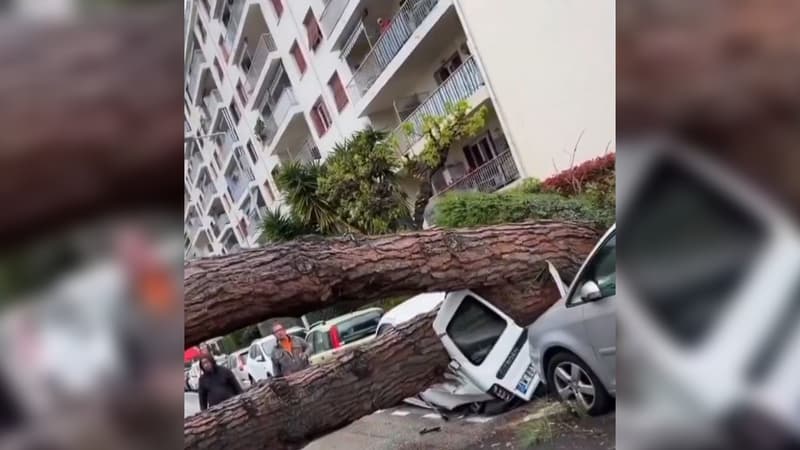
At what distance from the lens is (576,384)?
1781 mm

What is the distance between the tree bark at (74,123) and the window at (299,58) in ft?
2.13

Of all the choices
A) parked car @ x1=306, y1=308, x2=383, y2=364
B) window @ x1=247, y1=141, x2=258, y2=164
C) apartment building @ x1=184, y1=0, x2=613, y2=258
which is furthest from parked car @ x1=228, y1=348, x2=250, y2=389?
window @ x1=247, y1=141, x2=258, y2=164

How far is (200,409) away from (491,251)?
35.9 inches

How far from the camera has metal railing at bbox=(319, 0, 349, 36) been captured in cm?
174

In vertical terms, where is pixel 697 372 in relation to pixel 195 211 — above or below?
below

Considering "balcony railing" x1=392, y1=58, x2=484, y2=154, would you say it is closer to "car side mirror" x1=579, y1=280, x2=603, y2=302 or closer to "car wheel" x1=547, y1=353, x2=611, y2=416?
"car side mirror" x1=579, y1=280, x2=603, y2=302

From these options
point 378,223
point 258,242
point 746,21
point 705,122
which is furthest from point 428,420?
point 746,21

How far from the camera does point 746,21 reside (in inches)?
53.3

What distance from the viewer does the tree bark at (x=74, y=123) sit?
97 centimetres

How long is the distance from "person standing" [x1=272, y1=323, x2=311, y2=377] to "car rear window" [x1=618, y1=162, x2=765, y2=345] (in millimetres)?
921

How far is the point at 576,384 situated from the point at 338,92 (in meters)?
1.08

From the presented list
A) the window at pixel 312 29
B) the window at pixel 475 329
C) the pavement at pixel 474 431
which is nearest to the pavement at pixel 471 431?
the pavement at pixel 474 431

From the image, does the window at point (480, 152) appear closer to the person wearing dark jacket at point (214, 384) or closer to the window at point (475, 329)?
the window at point (475, 329)

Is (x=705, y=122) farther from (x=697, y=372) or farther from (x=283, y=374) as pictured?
(x=283, y=374)
